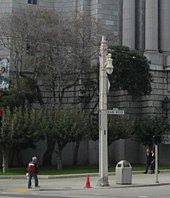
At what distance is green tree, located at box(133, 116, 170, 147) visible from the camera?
50.5 m

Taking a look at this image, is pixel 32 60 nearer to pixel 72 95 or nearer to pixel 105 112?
pixel 72 95

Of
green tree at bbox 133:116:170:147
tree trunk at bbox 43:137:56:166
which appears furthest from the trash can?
green tree at bbox 133:116:170:147

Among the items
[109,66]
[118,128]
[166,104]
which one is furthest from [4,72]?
[166,104]

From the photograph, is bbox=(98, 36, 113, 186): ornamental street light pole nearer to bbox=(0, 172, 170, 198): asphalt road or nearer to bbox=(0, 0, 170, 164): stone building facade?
bbox=(0, 172, 170, 198): asphalt road

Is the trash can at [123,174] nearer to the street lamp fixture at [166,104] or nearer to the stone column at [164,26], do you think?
the street lamp fixture at [166,104]

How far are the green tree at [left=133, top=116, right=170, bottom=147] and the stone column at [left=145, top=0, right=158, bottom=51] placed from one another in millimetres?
10125

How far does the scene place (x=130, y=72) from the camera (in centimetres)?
4994

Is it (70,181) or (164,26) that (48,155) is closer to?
(70,181)

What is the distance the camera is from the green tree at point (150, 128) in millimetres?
50469

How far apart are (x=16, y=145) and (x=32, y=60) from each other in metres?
8.46

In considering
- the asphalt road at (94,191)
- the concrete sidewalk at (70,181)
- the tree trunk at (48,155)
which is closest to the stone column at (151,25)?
the tree trunk at (48,155)

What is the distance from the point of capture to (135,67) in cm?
5059

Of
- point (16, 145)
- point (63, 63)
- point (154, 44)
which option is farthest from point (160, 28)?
point (16, 145)

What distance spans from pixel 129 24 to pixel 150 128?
1485 cm
